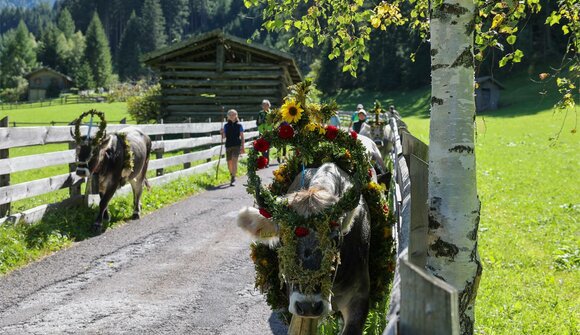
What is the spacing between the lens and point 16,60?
114 meters

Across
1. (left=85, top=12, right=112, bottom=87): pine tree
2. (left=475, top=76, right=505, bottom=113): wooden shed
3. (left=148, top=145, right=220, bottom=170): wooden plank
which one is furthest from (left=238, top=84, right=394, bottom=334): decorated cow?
(left=85, top=12, right=112, bottom=87): pine tree

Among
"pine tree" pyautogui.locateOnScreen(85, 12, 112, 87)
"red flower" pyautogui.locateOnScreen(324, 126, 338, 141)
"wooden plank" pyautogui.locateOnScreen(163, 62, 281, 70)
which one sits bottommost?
"red flower" pyautogui.locateOnScreen(324, 126, 338, 141)

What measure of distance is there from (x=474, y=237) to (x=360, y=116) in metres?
12.5

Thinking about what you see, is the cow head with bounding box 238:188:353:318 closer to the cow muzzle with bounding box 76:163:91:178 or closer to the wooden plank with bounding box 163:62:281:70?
the cow muzzle with bounding box 76:163:91:178

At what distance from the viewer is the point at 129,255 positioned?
8.04 metres

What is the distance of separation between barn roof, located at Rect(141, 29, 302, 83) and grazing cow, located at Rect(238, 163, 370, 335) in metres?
19.5

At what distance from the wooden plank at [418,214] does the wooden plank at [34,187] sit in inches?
247

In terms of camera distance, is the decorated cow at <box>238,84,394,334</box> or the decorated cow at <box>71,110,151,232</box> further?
the decorated cow at <box>71,110,151,232</box>

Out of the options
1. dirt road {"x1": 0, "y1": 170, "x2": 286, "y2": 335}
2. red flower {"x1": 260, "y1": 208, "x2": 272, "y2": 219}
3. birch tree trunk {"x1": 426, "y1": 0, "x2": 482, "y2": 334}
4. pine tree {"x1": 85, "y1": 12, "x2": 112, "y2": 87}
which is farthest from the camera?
pine tree {"x1": 85, "y1": 12, "x2": 112, "y2": 87}

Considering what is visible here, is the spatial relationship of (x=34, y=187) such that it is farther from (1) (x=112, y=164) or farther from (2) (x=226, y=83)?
(2) (x=226, y=83)

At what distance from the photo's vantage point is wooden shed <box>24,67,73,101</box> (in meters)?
104

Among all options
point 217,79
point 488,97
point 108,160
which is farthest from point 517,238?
point 488,97

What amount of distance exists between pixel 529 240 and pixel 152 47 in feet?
405

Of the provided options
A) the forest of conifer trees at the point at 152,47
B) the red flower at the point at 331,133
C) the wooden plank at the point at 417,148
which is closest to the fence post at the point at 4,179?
the red flower at the point at 331,133
